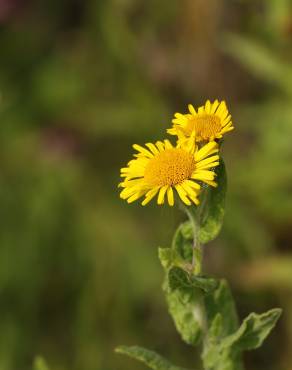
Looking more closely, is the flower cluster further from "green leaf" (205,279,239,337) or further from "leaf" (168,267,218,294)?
"green leaf" (205,279,239,337)

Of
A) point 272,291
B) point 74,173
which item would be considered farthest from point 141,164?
point 74,173

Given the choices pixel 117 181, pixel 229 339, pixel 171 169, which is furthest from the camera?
pixel 117 181

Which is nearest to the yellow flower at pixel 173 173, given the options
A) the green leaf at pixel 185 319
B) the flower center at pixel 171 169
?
the flower center at pixel 171 169

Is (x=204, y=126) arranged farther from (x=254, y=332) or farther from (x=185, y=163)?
(x=254, y=332)

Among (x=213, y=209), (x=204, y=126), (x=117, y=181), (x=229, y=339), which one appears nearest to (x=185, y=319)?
(x=229, y=339)

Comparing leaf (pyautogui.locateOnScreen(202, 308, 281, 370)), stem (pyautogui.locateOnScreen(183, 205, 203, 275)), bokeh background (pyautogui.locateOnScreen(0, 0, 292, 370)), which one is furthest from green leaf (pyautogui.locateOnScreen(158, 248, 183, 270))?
bokeh background (pyautogui.locateOnScreen(0, 0, 292, 370))

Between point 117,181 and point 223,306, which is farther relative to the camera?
point 117,181
